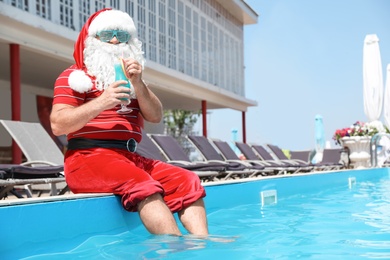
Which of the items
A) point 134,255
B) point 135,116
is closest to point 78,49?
point 135,116

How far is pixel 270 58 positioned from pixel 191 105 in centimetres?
2089

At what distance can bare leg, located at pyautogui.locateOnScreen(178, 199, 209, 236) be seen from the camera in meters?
2.71

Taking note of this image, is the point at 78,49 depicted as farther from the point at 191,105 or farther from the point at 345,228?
the point at 191,105

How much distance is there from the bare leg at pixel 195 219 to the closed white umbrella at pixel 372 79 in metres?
11.3

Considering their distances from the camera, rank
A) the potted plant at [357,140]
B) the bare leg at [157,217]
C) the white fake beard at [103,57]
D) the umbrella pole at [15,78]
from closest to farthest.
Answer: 1. the bare leg at [157,217]
2. the white fake beard at [103,57]
3. the umbrella pole at [15,78]
4. the potted plant at [357,140]

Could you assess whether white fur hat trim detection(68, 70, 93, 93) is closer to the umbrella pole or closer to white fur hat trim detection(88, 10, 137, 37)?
white fur hat trim detection(88, 10, 137, 37)

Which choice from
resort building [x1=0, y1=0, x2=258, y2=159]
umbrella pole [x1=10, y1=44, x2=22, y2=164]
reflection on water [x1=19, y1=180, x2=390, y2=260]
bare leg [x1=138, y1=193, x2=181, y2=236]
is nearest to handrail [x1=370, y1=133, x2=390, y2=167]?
resort building [x1=0, y1=0, x2=258, y2=159]

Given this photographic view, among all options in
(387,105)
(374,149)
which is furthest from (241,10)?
(374,149)

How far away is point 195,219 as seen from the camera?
2.73 m

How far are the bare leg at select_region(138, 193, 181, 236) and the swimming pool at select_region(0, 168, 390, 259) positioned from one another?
0.04 meters

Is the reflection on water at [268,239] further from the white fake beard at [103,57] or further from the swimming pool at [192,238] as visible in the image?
the white fake beard at [103,57]

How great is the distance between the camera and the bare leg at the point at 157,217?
2.57 meters

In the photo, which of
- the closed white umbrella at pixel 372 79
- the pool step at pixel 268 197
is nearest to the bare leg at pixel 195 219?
the pool step at pixel 268 197

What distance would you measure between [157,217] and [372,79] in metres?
12.1
